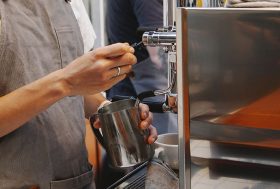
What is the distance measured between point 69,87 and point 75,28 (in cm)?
21

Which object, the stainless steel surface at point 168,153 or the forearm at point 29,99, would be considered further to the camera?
the stainless steel surface at point 168,153

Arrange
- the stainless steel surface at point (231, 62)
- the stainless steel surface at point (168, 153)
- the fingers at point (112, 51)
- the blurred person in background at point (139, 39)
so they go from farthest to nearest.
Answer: the blurred person in background at point (139, 39) → the stainless steel surface at point (168, 153) → the fingers at point (112, 51) → the stainless steel surface at point (231, 62)

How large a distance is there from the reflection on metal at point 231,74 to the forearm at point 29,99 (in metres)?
0.21

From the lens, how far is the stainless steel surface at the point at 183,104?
538mm

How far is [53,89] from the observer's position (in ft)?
2.12

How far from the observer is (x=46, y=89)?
2.12ft

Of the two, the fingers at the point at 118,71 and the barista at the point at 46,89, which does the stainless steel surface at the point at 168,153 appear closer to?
the barista at the point at 46,89

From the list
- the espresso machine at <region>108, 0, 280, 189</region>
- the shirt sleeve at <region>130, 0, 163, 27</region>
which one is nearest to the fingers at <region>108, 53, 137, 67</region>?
the espresso machine at <region>108, 0, 280, 189</region>

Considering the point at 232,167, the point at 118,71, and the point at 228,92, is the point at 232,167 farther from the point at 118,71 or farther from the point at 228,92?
the point at 118,71

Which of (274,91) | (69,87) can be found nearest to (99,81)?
(69,87)

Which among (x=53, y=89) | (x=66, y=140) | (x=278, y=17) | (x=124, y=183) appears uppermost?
(x=278, y=17)

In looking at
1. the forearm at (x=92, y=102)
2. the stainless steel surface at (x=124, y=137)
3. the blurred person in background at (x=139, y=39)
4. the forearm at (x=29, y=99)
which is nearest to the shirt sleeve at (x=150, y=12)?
the blurred person in background at (x=139, y=39)

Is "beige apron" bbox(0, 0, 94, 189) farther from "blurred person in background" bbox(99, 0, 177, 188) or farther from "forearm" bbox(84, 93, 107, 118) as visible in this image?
"blurred person in background" bbox(99, 0, 177, 188)

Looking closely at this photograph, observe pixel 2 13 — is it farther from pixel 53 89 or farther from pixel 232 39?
pixel 232 39
